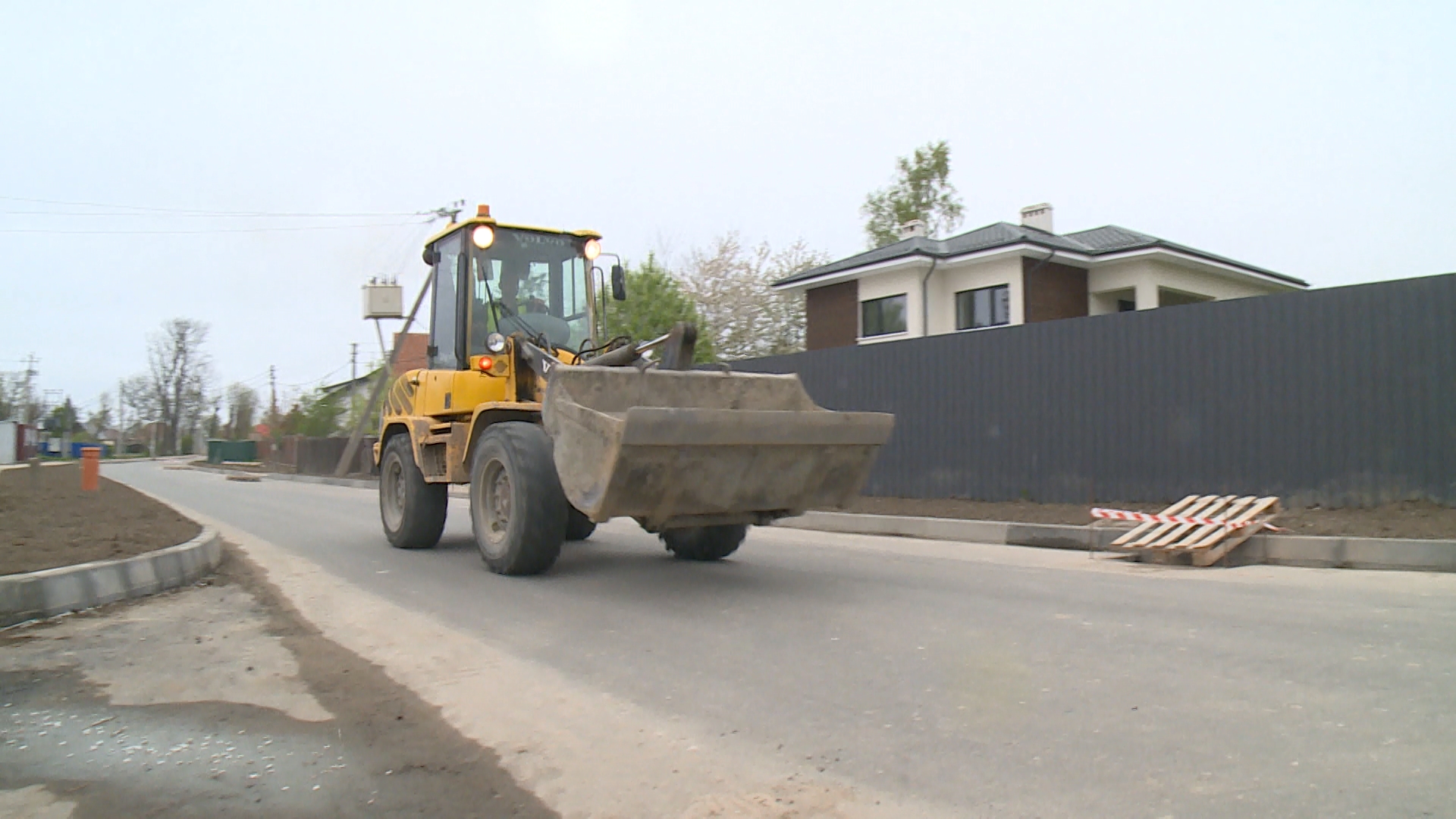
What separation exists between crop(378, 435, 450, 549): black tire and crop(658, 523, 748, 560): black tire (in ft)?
8.90

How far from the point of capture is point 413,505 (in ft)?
34.3

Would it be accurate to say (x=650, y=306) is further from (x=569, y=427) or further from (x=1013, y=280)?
(x=569, y=427)

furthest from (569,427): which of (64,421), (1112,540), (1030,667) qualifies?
(64,421)

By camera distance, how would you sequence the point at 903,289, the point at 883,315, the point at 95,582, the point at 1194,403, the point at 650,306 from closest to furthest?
the point at 95,582, the point at 1194,403, the point at 903,289, the point at 883,315, the point at 650,306

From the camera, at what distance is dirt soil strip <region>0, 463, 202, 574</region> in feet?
25.1

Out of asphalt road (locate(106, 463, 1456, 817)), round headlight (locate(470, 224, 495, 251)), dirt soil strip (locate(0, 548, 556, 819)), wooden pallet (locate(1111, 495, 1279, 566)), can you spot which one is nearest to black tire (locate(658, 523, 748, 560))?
asphalt road (locate(106, 463, 1456, 817))

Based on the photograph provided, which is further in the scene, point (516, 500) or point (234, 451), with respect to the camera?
point (234, 451)

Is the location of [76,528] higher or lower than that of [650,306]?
lower

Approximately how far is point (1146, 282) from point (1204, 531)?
14.3 m

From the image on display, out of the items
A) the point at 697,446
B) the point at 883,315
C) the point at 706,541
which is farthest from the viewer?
the point at 883,315

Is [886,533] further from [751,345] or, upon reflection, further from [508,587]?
[751,345]

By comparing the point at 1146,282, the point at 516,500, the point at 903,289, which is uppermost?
the point at 903,289

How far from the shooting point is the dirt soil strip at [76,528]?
7.64 meters

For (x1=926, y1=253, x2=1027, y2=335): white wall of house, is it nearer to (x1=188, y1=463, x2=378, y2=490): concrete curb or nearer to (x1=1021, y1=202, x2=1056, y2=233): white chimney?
(x1=1021, y1=202, x2=1056, y2=233): white chimney
